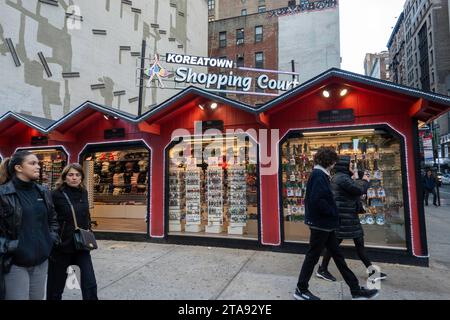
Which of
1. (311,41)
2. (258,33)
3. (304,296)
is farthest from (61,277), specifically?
(258,33)

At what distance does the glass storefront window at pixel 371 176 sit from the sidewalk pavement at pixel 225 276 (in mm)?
824

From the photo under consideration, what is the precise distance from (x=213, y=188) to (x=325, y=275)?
390 cm

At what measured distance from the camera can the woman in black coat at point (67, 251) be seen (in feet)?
11.2

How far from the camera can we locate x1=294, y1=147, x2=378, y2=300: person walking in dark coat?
3.91 m

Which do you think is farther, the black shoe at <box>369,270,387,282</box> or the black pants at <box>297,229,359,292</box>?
the black shoe at <box>369,270,387,282</box>

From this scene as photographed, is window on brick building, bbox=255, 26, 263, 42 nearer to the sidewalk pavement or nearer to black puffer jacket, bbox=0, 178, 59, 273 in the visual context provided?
the sidewalk pavement

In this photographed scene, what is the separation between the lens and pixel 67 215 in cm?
343

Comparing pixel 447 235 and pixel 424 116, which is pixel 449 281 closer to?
pixel 424 116

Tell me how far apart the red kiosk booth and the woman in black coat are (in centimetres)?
396

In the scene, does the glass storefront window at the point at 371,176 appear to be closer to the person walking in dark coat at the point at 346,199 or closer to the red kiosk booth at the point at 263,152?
the red kiosk booth at the point at 263,152

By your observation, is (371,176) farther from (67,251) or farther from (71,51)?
(71,51)

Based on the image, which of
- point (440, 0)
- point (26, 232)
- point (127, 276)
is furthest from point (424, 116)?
point (440, 0)

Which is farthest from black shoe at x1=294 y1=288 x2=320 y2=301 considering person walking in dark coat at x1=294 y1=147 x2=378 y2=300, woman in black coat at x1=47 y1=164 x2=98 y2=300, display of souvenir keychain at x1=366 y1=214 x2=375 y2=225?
display of souvenir keychain at x1=366 y1=214 x2=375 y2=225

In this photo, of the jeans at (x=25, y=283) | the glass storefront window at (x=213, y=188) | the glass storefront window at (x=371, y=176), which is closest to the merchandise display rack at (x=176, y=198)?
the glass storefront window at (x=213, y=188)
